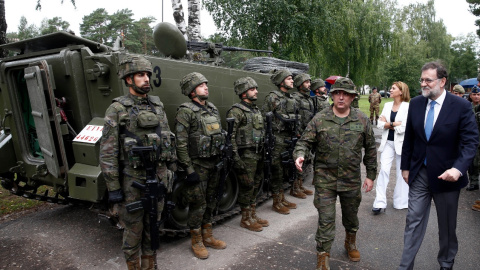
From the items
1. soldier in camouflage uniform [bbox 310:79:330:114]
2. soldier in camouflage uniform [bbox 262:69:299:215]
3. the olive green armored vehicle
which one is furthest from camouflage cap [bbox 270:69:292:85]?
soldier in camouflage uniform [bbox 310:79:330:114]

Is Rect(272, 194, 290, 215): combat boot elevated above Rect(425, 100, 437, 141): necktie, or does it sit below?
below

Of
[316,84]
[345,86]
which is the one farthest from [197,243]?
[316,84]

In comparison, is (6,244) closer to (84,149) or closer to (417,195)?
(84,149)

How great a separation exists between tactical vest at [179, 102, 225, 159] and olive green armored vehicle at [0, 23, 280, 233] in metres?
0.60

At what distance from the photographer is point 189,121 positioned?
4.14m

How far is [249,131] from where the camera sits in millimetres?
4930

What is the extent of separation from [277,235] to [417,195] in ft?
6.48

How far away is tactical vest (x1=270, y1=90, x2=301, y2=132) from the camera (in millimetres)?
5660

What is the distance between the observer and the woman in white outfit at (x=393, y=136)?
5238mm

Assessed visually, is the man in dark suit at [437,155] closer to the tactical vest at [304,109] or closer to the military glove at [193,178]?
the military glove at [193,178]

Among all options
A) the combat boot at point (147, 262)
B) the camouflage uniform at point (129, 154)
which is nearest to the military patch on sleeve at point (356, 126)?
the camouflage uniform at point (129, 154)

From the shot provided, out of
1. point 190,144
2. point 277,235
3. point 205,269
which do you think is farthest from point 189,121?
point 277,235

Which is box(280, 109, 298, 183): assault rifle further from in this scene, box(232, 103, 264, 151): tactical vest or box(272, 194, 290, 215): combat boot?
box(232, 103, 264, 151): tactical vest

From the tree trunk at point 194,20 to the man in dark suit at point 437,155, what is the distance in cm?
650
